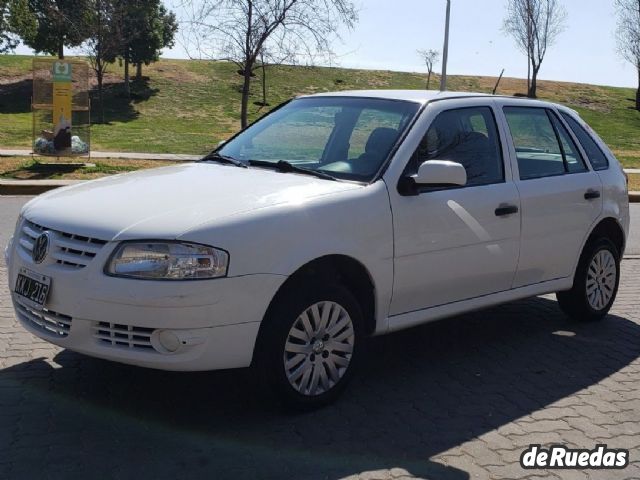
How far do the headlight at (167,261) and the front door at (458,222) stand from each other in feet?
3.97

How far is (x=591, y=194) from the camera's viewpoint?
617 centimetres

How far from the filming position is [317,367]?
14.3 feet

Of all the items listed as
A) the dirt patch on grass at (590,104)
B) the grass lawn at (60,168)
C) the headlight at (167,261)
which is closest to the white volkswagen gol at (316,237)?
the headlight at (167,261)

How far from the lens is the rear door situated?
5605mm

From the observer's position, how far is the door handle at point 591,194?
6109mm

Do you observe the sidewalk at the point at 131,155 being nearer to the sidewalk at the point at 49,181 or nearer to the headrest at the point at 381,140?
the sidewalk at the point at 49,181

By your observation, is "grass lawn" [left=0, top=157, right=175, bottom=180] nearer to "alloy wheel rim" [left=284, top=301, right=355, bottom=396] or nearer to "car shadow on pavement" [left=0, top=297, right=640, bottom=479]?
"car shadow on pavement" [left=0, top=297, right=640, bottom=479]

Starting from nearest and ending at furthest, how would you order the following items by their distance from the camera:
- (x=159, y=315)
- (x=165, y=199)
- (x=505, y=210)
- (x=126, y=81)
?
(x=159, y=315), (x=165, y=199), (x=505, y=210), (x=126, y=81)

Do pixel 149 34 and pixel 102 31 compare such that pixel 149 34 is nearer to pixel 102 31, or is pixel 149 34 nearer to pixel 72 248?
pixel 102 31

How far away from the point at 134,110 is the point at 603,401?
38157 millimetres

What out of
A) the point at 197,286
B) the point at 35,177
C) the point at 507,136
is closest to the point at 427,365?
the point at 507,136

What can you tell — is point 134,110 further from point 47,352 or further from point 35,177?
point 47,352

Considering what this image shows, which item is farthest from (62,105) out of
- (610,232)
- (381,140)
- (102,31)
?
(102,31)

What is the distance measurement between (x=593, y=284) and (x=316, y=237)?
3183 millimetres
